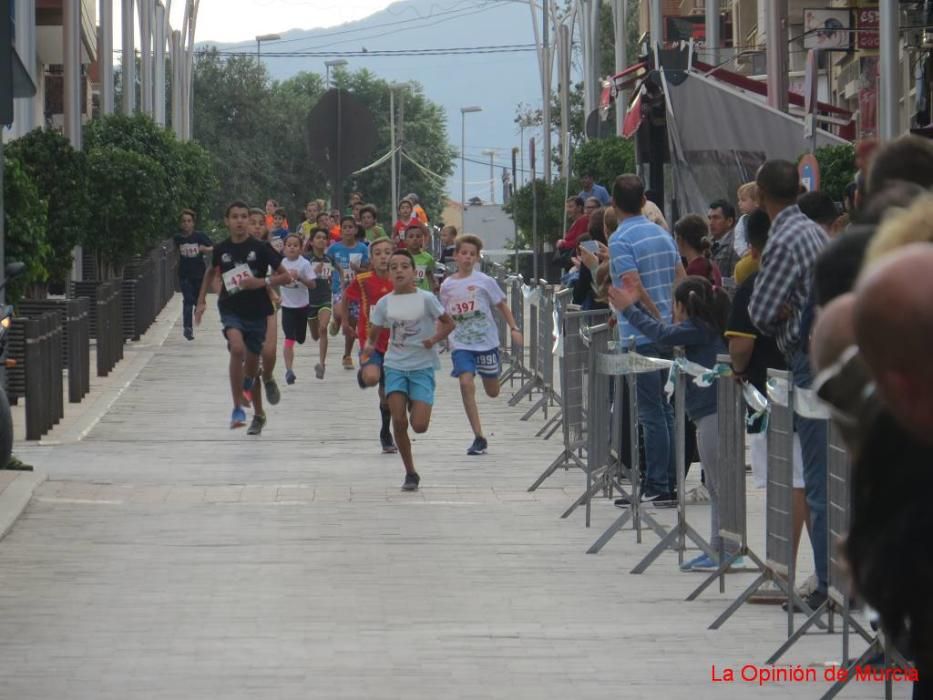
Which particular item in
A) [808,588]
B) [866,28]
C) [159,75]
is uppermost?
[159,75]

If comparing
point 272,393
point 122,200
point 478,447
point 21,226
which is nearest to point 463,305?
point 478,447

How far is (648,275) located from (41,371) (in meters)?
6.09

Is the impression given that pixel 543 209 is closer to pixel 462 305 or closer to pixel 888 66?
pixel 888 66

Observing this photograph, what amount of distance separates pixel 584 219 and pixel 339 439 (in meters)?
5.51

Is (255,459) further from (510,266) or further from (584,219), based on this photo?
(510,266)

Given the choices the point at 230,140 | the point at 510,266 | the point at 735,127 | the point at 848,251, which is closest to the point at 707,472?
the point at 848,251

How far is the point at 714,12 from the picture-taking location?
3834cm

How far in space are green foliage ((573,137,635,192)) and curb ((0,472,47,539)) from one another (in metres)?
25.3

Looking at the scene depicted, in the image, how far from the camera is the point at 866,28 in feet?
124

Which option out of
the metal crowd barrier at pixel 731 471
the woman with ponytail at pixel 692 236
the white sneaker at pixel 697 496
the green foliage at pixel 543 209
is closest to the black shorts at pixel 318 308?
the white sneaker at pixel 697 496

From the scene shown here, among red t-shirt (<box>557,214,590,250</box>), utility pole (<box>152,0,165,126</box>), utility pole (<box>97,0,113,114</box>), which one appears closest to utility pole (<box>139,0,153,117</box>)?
utility pole (<box>152,0,165,126</box>)

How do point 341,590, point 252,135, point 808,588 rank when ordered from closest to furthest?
point 808,588 < point 341,590 < point 252,135

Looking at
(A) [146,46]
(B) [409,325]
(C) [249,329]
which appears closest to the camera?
(B) [409,325]

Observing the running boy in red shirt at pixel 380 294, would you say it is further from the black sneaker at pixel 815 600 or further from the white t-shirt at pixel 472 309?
the black sneaker at pixel 815 600
